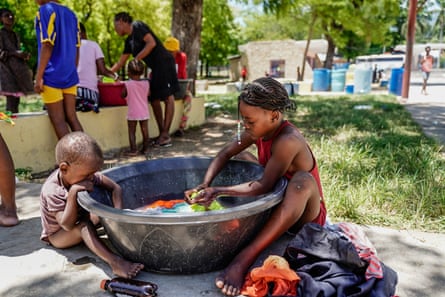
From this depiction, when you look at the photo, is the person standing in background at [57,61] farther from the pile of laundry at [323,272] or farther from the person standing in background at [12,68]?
the pile of laundry at [323,272]

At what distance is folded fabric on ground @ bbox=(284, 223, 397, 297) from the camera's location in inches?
74.1

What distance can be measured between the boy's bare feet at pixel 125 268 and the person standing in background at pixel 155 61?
11.5 feet

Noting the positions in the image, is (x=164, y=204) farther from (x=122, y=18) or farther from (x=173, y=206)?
(x=122, y=18)

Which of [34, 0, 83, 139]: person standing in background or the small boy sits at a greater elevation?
[34, 0, 83, 139]: person standing in background

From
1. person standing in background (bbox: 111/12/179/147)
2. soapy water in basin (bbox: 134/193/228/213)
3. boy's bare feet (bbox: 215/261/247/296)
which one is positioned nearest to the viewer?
boy's bare feet (bbox: 215/261/247/296)

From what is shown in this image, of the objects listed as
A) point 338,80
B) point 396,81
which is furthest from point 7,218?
point 338,80

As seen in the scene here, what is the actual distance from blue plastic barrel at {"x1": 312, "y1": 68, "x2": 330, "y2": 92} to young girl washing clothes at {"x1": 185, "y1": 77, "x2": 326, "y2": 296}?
17.4m

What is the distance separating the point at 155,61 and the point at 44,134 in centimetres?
186

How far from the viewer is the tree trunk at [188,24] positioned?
24.6ft

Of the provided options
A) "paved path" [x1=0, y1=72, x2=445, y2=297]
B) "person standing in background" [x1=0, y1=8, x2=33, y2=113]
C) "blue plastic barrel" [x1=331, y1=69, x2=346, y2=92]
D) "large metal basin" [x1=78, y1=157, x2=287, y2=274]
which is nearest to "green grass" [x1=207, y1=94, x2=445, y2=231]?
"paved path" [x1=0, y1=72, x2=445, y2=297]

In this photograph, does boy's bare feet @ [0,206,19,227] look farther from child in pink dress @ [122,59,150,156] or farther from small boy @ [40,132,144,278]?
child in pink dress @ [122,59,150,156]

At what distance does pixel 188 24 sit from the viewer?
759 centimetres

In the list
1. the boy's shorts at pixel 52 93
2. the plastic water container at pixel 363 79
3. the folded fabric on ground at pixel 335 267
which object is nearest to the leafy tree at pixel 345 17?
the plastic water container at pixel 363 79

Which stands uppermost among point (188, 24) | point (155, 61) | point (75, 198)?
point (188, 24)
